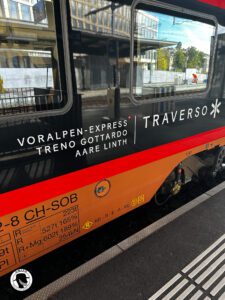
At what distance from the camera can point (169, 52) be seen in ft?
8.11

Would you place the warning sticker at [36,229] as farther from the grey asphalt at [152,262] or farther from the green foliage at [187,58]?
the green foliage at [187,58]

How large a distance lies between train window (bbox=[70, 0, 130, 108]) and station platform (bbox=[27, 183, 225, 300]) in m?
1.61

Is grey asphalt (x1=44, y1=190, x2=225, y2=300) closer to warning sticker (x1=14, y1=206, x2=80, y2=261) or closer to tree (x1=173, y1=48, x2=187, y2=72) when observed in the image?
warning sticker (x1=14, y1=206, x2=80, y2=261)

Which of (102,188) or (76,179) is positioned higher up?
(76,179)

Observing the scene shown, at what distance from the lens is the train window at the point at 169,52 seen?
2156 millimetres

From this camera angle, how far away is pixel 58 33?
169 cm

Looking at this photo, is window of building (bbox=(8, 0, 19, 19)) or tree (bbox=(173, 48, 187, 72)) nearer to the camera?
window of building (bbox=(8, 0, 19, 19))

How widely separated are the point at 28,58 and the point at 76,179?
3.31 feet

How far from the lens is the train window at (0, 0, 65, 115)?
1.56m

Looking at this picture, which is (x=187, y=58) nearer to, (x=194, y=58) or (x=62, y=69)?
(x=194, y=58)

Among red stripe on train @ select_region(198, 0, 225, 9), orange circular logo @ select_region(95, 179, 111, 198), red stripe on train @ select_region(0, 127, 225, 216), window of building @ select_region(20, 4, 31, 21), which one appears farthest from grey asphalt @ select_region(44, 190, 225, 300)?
red stripe on train @ select_region(198, 0, 225, 9)

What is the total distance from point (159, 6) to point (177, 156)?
161 centimetres

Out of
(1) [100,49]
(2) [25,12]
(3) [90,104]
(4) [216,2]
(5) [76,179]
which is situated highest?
(4) [216,2]

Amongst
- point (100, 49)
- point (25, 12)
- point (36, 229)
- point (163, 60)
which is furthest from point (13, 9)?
point (36, 229)
